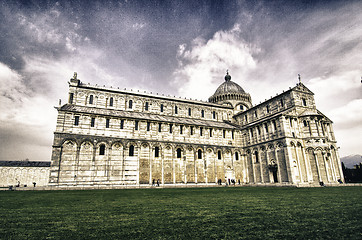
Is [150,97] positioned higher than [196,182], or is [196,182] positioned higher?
[150,97]

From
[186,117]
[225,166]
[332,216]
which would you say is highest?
[186,117]

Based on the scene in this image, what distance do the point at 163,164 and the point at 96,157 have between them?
965 cm

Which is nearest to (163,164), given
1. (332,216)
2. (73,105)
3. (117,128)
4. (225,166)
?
(117,128)

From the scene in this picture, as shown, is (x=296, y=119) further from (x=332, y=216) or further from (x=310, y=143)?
(x=332, y=216)

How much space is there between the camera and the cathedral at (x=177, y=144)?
2716 cm

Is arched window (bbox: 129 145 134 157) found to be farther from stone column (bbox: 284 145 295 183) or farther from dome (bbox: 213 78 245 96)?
dome (bbox: 213 78 245 96)

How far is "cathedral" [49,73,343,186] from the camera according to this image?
1069 inches

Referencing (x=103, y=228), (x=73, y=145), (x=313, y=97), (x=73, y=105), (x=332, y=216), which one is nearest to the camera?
(x=103, y=228)

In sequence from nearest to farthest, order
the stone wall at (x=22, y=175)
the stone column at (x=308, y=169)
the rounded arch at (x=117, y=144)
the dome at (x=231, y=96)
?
the rounded arch at (x=117, y=144)
the stone column at (x=308, y=169)
the stone wall at (x=22, y=175)
the dome at (x=231, y=96)

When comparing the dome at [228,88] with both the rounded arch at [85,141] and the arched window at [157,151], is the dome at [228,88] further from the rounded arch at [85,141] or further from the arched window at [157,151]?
the rounded arch at [85,141]

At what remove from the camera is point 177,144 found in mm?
32438

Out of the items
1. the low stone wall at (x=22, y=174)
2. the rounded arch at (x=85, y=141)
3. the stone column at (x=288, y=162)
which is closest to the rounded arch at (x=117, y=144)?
the rounded arch at (x=85, y=141)

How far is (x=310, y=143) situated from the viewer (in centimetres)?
3027

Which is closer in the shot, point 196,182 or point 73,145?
point 73,145
